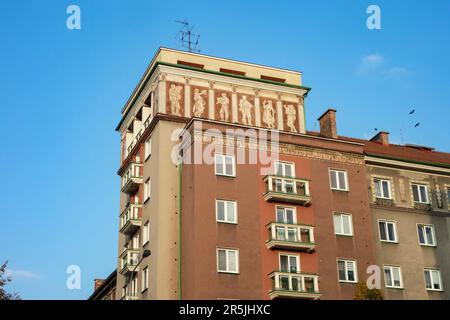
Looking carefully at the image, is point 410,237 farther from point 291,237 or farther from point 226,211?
point 226,211

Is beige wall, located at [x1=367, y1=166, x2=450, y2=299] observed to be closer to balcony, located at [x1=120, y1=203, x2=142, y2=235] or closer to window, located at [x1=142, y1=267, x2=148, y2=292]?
window, located at [x1=142, y1=267, x2=148, y2=292]

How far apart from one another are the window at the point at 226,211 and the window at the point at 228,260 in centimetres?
205

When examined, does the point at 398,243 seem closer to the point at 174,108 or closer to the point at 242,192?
the point at 242,192

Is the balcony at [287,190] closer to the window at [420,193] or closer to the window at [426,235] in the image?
the window at [426,235]

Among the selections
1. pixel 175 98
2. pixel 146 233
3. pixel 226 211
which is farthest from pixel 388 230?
pixel 175 98

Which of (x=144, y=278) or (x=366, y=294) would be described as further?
(x=144, y=278)

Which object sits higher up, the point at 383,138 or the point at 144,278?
the point at 383,138

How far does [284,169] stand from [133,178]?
38.6 feet

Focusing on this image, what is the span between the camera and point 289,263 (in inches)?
1811

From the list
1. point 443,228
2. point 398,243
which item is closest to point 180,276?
point 398,243

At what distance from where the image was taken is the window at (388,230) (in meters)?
50.9
